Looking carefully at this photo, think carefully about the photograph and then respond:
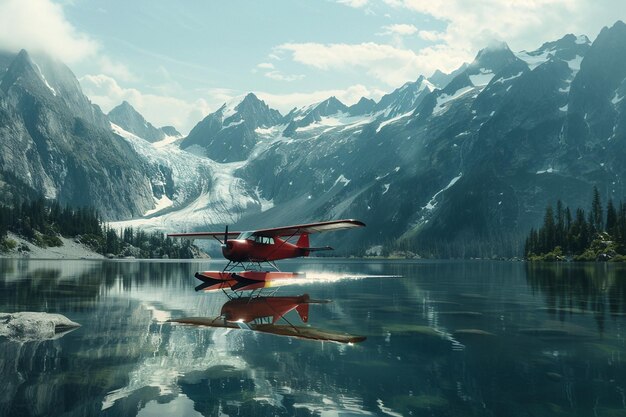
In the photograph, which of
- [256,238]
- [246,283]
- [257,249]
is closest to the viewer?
[257,249]

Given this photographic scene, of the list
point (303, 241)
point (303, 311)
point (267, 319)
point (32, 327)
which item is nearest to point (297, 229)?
point (303, 241)

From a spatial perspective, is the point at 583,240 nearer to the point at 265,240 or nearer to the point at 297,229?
the point at 297,229

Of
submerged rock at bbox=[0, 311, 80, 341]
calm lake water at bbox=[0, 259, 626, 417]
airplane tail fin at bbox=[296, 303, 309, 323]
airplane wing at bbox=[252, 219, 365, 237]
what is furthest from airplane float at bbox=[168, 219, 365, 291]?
submerged rock at bbox=[0, 311, 80, 341]

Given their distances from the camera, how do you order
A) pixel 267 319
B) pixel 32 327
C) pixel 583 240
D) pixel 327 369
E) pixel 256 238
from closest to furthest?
pixel 327 369, pixel 32 327, pixel 267 319, pixel 256 238, pixel 583 240

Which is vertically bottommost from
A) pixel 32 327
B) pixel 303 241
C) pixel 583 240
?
pixel 32 327

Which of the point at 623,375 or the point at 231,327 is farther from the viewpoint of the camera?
the point at 231,327

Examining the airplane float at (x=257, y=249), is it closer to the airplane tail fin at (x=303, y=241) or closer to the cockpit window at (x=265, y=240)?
the cockpit window at (x=265, y=240)

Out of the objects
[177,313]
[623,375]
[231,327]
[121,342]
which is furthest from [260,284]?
[623,375]

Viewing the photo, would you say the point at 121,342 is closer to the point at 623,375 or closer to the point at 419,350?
the point at 419,350
